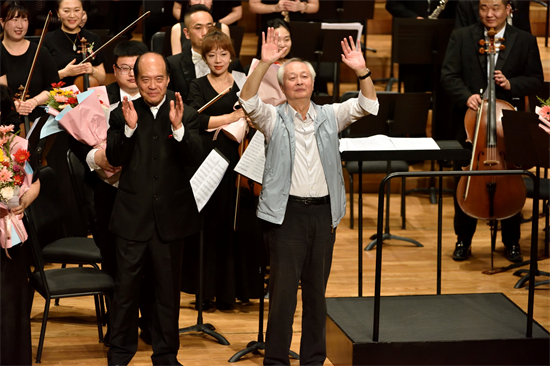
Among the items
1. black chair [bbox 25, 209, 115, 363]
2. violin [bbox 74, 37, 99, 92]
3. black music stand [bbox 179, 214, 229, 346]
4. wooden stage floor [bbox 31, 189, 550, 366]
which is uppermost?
violin [bbox 74, 37, 99, 92]

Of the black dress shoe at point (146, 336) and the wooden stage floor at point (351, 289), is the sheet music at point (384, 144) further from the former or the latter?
the black dress shoe at point (146, 336)

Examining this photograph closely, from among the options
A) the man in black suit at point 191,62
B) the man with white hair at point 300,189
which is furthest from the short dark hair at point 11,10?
the man with white hair at point 300,189

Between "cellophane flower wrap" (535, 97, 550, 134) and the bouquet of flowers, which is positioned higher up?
the bouquet of flowers

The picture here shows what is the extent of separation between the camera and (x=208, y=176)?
3.60 metres

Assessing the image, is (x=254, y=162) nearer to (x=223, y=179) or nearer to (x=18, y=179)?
(x=223, y=179)

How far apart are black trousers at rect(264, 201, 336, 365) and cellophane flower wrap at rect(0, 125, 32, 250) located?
1078 mm

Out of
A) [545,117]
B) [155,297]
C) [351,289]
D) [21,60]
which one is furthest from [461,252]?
[21,60]

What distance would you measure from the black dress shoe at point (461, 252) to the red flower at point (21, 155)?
3118 mm

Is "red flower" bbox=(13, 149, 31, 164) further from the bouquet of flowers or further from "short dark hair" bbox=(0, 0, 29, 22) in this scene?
"short dark hair" bbox=(0, 0, 29, 22)

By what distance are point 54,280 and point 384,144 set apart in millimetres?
1740

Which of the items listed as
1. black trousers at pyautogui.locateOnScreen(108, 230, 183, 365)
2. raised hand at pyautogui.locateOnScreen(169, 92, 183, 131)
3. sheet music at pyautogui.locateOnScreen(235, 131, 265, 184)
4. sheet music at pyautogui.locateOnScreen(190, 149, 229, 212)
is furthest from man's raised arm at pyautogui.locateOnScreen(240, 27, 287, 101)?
black trousers at pyautogui.locateOnScreen(108, 230, 183, 365)

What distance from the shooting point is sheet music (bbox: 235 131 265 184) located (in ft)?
11.2

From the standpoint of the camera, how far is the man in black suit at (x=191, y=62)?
4219mm

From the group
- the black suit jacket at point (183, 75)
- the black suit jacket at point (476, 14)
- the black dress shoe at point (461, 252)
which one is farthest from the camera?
the black suit jacket at point (476, 14)
